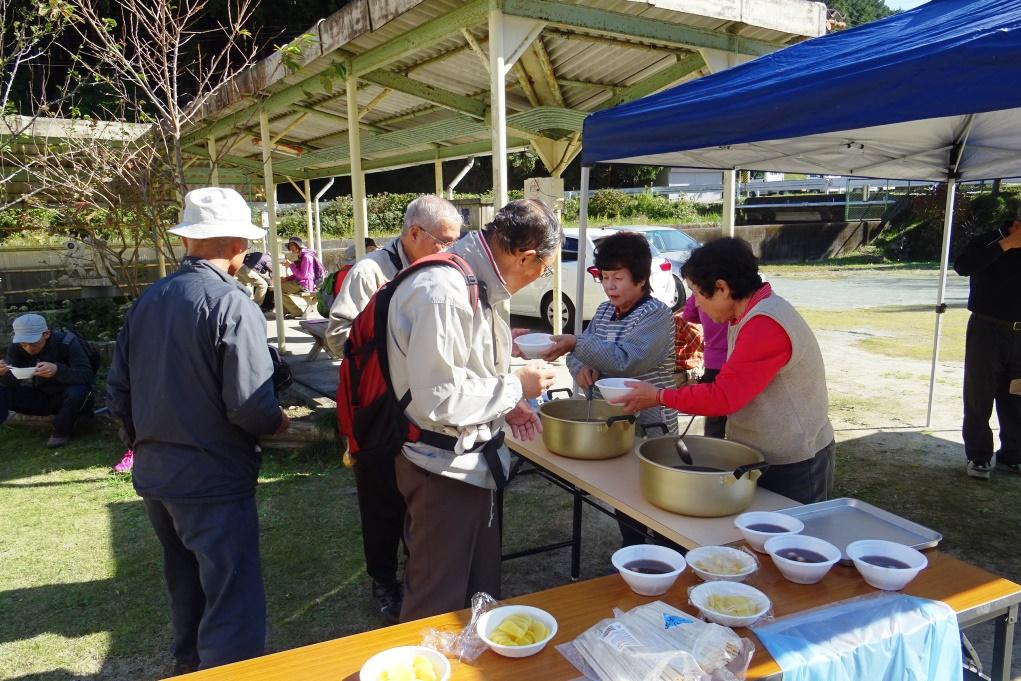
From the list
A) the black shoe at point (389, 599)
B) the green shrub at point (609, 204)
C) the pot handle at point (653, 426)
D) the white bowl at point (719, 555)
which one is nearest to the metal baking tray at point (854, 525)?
the white bowl at point (719, 555)

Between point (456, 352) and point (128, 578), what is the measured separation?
8.56 feet

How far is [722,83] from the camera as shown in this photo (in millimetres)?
3039

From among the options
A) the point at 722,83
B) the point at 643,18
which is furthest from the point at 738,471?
the point at 643,18

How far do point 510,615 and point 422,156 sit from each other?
31.9 ft

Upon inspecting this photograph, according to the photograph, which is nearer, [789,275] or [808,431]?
[808,431]

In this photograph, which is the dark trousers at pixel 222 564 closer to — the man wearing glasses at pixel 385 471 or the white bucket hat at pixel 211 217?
the man wearing glasses at pixel 385 471

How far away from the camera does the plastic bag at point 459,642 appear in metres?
1.37

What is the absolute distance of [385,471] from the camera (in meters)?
2.78

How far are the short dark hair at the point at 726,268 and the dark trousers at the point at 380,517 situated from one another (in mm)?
1459

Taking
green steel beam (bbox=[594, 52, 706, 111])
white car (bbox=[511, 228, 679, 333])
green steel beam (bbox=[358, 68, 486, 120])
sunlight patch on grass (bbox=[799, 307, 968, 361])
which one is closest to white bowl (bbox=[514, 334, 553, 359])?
green steel beam (bbox=[594, 52, 706, 111])

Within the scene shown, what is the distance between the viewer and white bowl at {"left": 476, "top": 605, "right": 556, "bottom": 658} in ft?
4.40

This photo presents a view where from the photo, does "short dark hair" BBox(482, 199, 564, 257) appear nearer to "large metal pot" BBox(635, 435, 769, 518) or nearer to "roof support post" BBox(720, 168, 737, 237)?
"large metal pot" BBox(635, 435, 769, 518)

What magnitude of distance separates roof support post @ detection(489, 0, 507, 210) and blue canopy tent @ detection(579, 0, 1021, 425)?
820 mm

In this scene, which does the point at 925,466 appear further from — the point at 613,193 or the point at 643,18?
the point at 613,193
